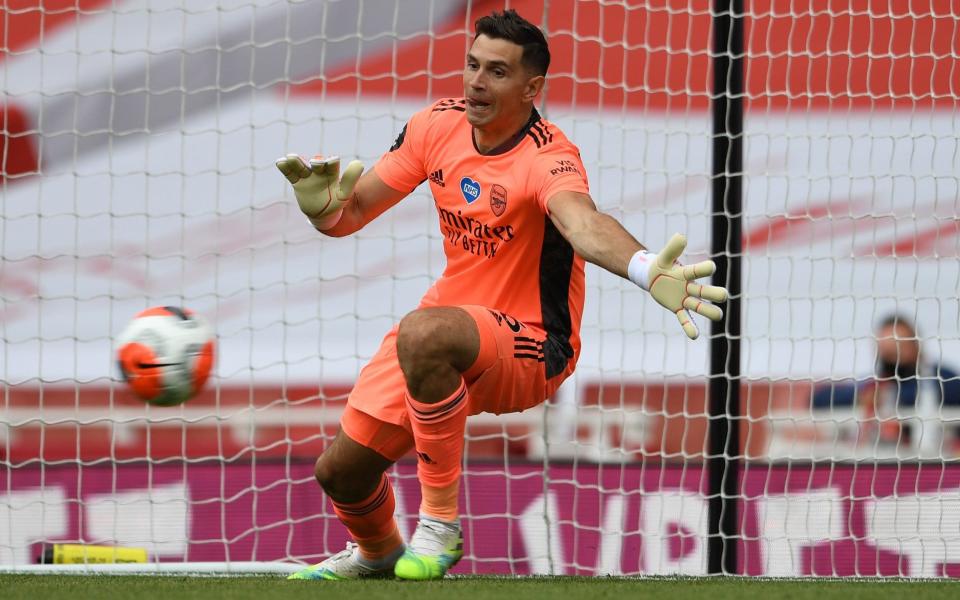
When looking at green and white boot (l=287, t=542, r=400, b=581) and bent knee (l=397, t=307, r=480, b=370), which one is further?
green and white boot (l=287, t=542, r=400, b=581)

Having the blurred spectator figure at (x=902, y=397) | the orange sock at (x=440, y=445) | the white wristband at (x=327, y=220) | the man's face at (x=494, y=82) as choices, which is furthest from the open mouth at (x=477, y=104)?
the blurred spectator figure at (x=902, y=397)

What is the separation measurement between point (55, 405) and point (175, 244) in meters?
1.16

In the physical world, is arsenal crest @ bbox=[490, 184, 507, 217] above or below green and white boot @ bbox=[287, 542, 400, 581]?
above

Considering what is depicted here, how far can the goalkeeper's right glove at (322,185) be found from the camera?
3.83m

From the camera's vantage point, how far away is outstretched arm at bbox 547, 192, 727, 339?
2.97 meters

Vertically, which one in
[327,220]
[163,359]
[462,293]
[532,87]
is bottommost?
[163,359]

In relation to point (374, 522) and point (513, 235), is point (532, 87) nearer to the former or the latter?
point (513, 235)

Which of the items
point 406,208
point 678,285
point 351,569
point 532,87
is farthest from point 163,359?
point 406,208

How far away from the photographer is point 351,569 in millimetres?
4094

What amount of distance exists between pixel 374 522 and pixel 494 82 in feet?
4.58

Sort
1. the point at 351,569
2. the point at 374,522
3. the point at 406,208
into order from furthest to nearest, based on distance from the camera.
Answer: the point at 406,208
the point at 351,569
the point at 374,522

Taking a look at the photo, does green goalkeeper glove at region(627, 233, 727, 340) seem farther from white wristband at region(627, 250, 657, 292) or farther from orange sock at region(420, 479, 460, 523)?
orange sock at region(420, 479, 460, 523)

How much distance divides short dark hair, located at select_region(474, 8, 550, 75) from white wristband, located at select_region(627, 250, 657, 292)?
95cm

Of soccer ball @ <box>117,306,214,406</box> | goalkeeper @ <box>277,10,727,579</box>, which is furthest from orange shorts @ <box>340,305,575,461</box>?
soccer ball @ <box>117,306,214,406</box>
